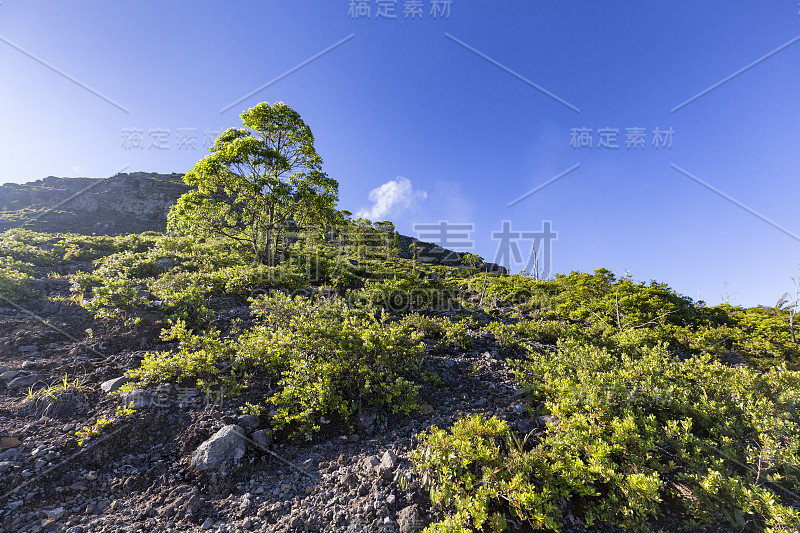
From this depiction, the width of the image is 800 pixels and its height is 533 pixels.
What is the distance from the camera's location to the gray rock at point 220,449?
3.62m

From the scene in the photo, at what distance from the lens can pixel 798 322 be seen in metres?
10.9

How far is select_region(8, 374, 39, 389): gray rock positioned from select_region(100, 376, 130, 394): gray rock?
1064 mm

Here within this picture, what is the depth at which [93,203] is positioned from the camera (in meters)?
49.8

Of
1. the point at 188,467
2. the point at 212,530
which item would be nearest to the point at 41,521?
the point at 188,467

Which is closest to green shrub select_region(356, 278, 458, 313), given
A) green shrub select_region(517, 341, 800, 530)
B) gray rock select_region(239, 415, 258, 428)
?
gray rock select_region(239, 415, 258, 428)

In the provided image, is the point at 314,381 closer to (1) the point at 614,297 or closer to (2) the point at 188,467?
(2) the point at 188,467

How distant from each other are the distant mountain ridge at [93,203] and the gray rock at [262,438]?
46788 mm

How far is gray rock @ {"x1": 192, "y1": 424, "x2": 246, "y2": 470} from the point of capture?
362 cm

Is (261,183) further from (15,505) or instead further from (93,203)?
(93,203)

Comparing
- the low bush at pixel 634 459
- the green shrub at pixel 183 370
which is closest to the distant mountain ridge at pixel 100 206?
the low bush at pixel 634 459

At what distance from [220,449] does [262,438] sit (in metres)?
0.51

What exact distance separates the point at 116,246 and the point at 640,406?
70.3 feet

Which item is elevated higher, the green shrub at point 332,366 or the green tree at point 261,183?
the green tree at point 261,183

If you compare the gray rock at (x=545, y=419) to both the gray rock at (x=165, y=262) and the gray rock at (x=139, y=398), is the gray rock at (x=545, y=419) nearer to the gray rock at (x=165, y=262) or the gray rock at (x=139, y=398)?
the gray rock at (x=139, y=398)
